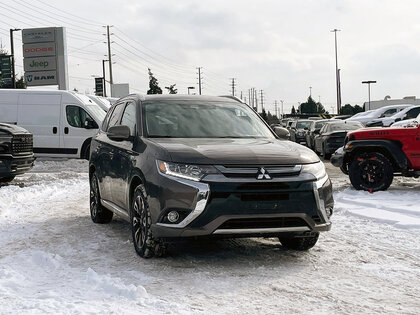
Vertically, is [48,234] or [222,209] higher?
[222,209]

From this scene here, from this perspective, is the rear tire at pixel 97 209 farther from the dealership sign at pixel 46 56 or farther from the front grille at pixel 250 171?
the dealership sign at pixel 46 56

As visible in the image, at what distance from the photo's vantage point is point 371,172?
11781 millimetres

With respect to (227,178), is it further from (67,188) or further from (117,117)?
(67,188)

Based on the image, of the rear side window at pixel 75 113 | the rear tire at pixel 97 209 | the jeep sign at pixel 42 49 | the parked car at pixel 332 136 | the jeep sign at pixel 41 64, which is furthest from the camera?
the jeep sign at pixel 42 49

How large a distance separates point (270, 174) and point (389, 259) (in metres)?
1.53

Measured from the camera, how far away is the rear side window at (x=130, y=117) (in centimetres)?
704

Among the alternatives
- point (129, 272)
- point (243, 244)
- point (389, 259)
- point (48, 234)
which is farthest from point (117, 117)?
point (389, 259)

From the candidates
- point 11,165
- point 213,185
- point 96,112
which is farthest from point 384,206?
point 96,112

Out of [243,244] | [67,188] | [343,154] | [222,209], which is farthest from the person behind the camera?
[67,188]

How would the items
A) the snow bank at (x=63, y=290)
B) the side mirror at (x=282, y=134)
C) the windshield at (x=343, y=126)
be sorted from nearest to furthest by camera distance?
the snow bank at (x=63, y=290) → the side mirror at (x=282, y=134) → the windshield at (x=343, y=126)

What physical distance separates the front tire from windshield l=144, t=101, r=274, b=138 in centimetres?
75

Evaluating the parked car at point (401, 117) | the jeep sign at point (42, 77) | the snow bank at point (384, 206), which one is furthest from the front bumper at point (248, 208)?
the jeep sign at point (42, 77)

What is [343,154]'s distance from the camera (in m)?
12.3

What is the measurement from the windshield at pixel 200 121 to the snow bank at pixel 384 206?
236 cm
